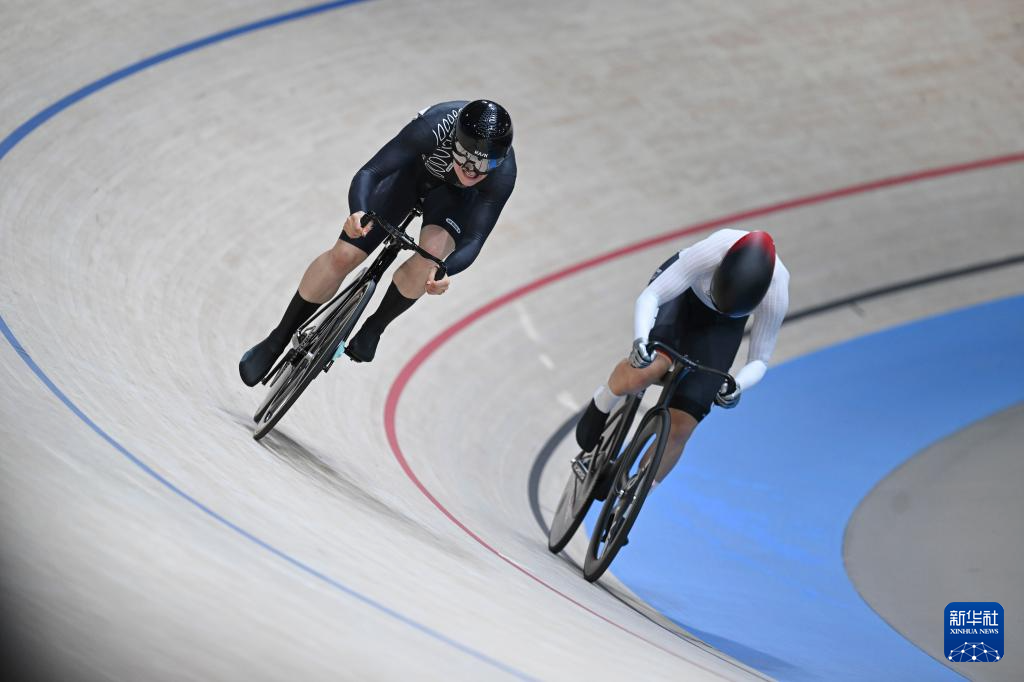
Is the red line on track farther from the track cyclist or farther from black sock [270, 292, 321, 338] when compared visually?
black sock [270, 292, 321, 338]

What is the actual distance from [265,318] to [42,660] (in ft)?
9.80

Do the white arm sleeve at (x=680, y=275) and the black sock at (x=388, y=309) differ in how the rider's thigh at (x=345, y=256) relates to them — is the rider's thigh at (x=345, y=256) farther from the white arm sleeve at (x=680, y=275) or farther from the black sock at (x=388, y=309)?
the white arm sleeve at (x=680, y=275)

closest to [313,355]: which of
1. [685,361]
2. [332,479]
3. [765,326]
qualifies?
[332,479]

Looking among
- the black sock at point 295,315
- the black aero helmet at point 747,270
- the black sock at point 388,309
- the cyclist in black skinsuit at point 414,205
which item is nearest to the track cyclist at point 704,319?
the black aero helmet at point 747,270

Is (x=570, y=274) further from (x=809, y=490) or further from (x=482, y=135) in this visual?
(x=482, y=135)

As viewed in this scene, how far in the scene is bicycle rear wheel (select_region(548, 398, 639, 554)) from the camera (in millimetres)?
3909

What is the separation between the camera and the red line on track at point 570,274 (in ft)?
12.1

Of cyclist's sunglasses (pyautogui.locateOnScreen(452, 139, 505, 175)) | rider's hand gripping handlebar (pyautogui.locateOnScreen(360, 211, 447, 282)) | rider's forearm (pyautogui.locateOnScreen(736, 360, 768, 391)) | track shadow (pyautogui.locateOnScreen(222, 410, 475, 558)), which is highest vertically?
cyclist's sunglasses (pyautogui.locateOnScreen(452, 139, 505, 175))

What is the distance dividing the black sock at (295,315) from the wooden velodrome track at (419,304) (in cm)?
31

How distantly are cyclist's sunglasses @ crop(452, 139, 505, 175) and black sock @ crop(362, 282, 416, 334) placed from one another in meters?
0.46

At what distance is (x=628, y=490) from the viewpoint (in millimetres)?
3664

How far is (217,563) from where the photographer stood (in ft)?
7.52

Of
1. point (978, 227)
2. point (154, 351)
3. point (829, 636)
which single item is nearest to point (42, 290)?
point (154, 351)

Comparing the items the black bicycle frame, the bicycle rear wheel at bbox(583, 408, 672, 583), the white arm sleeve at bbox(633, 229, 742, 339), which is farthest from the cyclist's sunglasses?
the bicycle rear wheel at bbox(583, 408, 672, 583)
